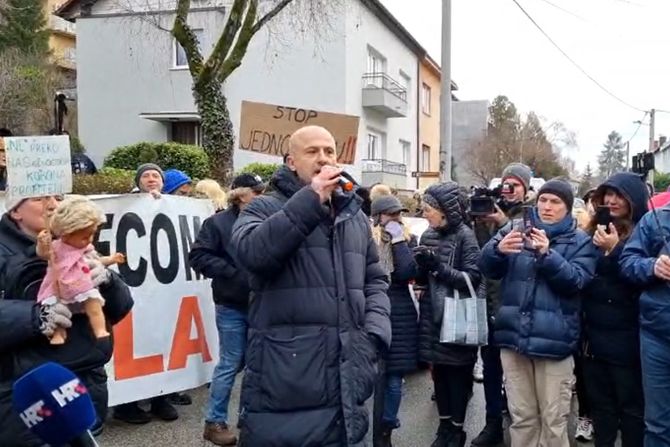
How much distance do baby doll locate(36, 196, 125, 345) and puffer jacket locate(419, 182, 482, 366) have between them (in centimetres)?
261

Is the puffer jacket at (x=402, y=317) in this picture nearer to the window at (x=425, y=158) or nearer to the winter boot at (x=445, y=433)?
the winter boot at (x=445, y=433)

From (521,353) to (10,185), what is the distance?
3079mm

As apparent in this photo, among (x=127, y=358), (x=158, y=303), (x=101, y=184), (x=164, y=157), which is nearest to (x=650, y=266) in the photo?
(x=158, y=303)

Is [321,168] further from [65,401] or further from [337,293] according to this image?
[65,401]

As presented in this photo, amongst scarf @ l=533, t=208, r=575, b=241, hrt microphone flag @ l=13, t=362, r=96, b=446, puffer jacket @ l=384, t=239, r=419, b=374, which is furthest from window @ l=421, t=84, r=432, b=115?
hrt microphone flag @ l=13, t=362, r=96, b=446

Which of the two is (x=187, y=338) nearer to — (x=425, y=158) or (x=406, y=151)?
(x=406, y=151)

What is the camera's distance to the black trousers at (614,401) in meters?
4.38

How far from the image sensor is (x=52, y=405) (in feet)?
5.99

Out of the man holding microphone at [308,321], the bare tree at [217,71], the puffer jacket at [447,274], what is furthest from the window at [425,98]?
the man holding microphone at [308,321]

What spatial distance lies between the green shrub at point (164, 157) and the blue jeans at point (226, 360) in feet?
46.3

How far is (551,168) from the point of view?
156ft

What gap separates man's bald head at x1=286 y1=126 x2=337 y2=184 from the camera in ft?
9.78

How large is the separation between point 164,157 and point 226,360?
15.5 meters

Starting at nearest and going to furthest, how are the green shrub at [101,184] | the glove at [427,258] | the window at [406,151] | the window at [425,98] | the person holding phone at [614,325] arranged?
the person holding phone at [614,325]
the glove at [427,258]
the green shrub at [101,184]
the window at [406,151]
the window at [425,98]
